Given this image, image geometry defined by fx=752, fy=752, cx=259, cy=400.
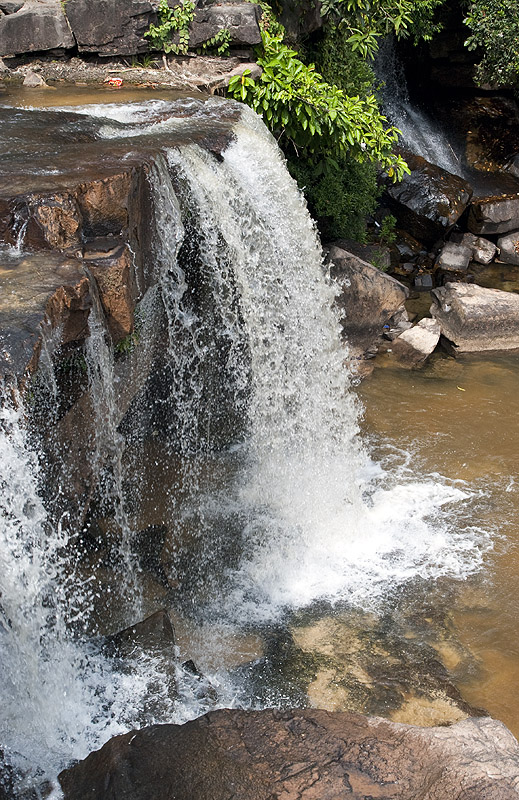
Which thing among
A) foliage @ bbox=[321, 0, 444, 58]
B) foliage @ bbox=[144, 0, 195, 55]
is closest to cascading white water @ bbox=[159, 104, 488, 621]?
foliage @ bbox=[144, 0, 195, 55]

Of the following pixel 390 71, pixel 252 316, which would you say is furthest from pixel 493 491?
pixel 390 71

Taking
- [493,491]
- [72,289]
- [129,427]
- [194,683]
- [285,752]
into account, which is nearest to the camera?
[285,752]

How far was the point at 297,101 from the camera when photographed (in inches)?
263

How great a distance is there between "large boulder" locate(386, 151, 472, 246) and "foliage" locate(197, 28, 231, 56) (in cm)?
336

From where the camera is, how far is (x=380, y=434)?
660cm

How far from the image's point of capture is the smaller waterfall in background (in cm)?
1085

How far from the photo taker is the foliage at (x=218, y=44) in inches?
267

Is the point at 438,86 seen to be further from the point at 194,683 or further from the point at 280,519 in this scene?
the point at 194,683

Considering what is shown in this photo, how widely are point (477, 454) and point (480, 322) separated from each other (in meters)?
2.00

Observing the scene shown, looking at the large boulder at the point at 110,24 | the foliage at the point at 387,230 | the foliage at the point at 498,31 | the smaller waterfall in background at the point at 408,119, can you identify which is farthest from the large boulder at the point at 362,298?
the foliage at the point at 498,31

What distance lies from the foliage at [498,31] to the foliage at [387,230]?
2.45m

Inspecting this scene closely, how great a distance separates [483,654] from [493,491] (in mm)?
1707

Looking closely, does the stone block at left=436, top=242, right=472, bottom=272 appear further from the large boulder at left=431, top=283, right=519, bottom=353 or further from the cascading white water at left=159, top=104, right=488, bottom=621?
the cascading white water at left=159, top=104, right=488, bottom=621

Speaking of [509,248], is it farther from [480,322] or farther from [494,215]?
[480,322]
